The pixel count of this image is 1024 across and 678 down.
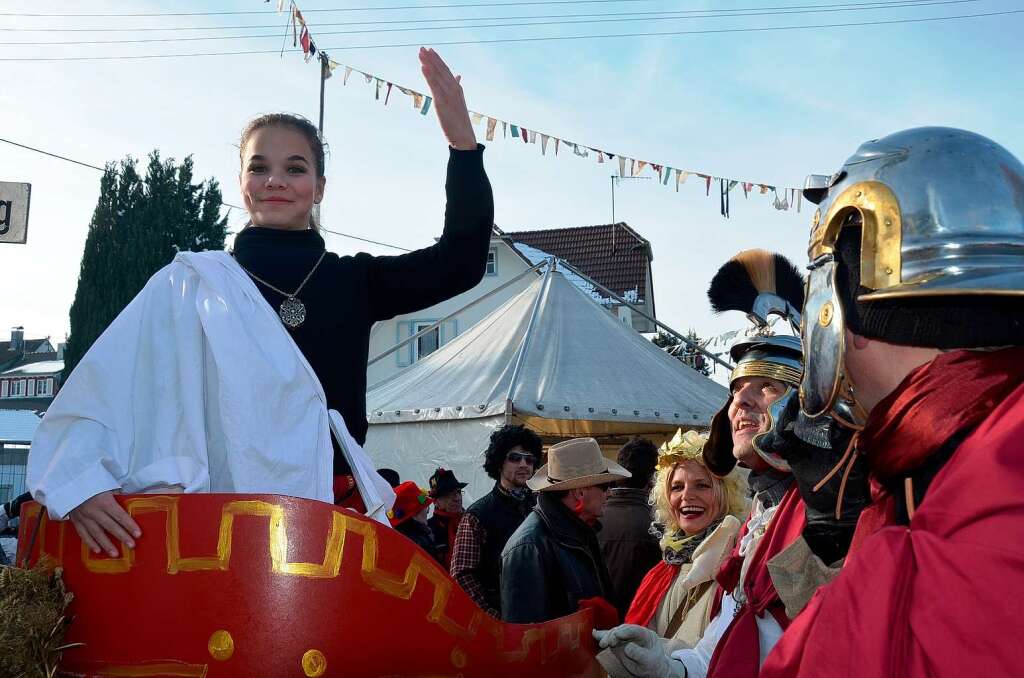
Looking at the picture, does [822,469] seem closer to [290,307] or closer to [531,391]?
[290,307]

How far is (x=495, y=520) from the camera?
17.6 feet

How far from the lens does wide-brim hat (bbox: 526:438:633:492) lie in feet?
15.4

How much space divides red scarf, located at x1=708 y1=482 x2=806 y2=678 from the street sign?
4322mm

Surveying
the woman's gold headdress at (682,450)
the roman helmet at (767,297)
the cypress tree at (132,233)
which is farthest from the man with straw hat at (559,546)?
the cypress tree at (132,233)

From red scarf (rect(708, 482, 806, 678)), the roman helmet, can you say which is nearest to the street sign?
the roman helmet

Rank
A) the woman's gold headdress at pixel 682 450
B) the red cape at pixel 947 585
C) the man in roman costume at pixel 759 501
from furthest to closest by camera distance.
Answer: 1. the woman's gold headdress at pixel 682 450
2. the man in roman costume at pixel 759 501
3. the red cape at pixel 947 585

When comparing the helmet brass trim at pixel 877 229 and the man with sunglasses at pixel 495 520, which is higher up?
the helmet brass trim at pixel 877 229

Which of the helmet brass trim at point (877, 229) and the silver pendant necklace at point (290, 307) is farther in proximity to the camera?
the silver pendant necklace at point (290, 307)

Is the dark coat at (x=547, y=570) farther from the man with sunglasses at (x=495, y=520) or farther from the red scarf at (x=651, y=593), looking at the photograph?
the man with sunglasses at (x=495, y=520)

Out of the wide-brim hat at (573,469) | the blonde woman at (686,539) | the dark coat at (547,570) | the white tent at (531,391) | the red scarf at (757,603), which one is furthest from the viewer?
the white tent at (531,391)

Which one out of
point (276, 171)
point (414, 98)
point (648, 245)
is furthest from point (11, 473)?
point (276, 171)

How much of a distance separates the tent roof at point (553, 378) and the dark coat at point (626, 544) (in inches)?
134

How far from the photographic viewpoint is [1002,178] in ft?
4.70

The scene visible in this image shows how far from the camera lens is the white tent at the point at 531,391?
8930 millimetres
